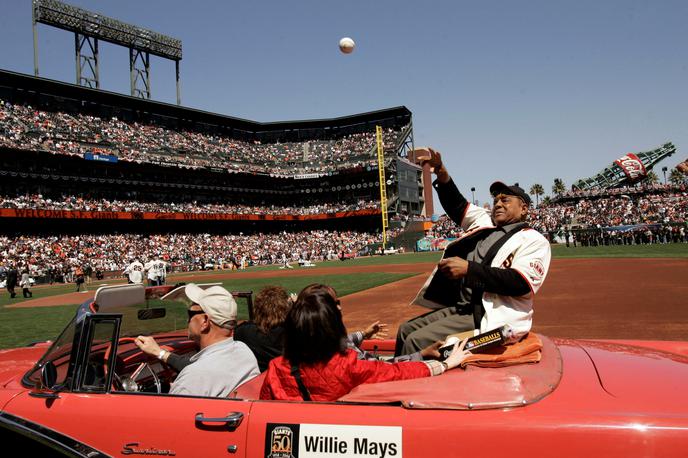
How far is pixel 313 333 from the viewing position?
2.40 m

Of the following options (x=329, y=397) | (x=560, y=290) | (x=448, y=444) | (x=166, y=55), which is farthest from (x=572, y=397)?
(x=166, y=55)

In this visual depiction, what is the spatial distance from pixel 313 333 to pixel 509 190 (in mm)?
1630

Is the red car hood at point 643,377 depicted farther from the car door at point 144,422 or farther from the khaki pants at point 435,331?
the car door at point 144,422

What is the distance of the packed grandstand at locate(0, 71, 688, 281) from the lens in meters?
41.6

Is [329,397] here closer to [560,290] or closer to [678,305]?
[678,305]

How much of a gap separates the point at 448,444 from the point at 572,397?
1.93ft

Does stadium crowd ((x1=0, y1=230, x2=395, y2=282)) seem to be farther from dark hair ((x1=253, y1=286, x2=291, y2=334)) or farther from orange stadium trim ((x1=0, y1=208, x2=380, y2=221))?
dark hair ((x1=253, y1=286, x2=291, y2=334))

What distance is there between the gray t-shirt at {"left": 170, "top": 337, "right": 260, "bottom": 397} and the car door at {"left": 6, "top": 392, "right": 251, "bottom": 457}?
0.73 ft

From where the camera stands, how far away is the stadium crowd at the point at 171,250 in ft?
125

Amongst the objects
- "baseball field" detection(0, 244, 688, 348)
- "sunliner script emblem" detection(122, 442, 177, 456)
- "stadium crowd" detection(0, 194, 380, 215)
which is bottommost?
"baseball field" detection(0, 244, 688, 348)

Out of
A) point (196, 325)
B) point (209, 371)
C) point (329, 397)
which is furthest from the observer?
point (196, 325)

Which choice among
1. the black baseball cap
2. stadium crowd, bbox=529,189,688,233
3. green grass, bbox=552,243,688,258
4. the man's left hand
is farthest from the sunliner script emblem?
stadium crowd, bbox=529,189,688,233

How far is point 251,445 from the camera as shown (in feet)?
6.98

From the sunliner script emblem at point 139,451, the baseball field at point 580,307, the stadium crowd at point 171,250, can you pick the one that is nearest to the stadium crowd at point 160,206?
the stadium crowd at point 171,250
